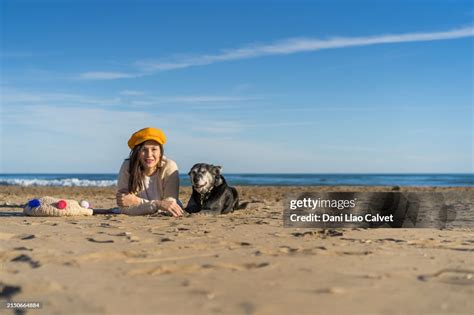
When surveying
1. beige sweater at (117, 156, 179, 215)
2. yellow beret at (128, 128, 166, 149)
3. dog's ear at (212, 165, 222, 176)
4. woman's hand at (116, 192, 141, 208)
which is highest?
yellow beret at (128, 128, 166, 149)

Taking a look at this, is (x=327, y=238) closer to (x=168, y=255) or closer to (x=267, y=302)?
(x=168, y=255)

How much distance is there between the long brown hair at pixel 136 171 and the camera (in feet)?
25.1

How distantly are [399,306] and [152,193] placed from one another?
19.0 ft

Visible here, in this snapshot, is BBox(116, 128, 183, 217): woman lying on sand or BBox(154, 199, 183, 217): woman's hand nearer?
BBox(154, 199, 183, 217): woman's hand

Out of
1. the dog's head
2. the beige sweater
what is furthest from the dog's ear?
the beige sweater

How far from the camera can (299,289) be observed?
10.1ft

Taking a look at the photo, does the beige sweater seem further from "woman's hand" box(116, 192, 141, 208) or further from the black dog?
the black dog

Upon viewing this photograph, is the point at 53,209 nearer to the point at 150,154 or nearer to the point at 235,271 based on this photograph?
the point at 150,154

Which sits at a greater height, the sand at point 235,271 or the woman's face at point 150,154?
the woman's face at point 150,154

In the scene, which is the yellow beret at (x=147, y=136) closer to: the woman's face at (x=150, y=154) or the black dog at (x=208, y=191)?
the woman's face at (x=150, y=154)

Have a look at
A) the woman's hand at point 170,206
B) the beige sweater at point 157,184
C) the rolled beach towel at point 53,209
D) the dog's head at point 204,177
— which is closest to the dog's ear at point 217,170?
the dog's head at point 204,177

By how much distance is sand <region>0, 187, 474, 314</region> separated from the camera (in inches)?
110

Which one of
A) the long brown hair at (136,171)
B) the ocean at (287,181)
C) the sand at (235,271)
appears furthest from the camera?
the ocean at (287,181)

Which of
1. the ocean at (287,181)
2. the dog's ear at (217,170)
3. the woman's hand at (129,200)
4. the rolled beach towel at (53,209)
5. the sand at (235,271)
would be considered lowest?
the ocean at (287,181)
